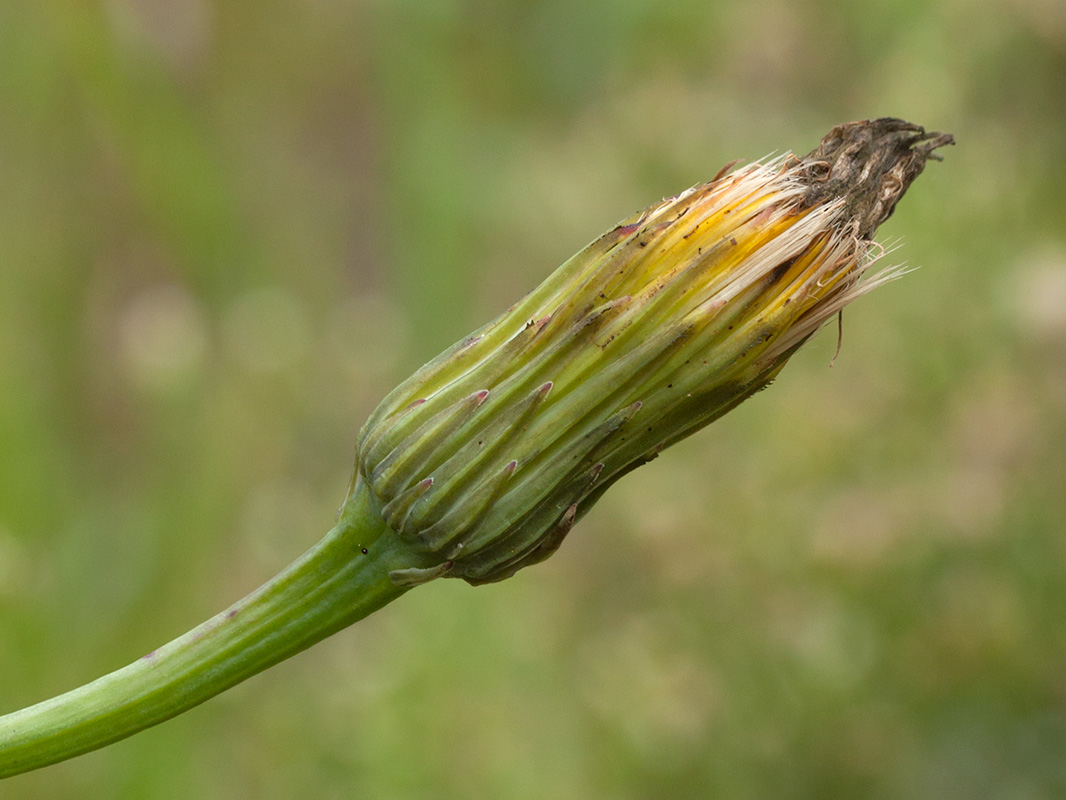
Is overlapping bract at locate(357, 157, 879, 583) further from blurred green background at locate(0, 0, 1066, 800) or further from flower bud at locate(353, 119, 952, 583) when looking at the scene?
blurred green background at locate(0, 0, 1066, 800)

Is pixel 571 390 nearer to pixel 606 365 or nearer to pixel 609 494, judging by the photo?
pixel 606 365

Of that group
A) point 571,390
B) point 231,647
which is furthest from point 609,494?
point 231,647

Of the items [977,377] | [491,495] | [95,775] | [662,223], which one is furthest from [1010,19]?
[95,775]

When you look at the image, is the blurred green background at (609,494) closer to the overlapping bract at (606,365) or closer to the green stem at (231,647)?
the green stem at (231,647)

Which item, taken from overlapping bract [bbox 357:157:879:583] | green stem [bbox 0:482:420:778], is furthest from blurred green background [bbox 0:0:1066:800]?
overlapping bract [bbox 357:157:879:583]

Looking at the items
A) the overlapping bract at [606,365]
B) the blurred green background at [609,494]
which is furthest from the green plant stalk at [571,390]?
the blurred green background at [609,494]
